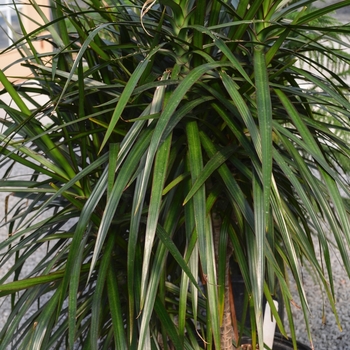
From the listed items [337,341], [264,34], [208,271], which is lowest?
[337,341]

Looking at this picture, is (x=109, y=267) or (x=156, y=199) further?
(x=109, y=267)

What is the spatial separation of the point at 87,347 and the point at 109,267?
0.56ft

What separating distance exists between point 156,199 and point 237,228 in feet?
1.06

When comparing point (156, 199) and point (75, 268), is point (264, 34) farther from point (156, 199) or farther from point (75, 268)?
point (75, 268)

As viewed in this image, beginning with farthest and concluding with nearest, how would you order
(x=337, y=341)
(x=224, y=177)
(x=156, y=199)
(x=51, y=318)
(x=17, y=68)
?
(x=17, y=68) < (x=337, y=341) < (x=51, y=318) < (x=224, y=177) < (x=156, y=199)

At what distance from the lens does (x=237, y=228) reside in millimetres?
1239

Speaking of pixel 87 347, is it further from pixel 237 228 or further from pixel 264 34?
pixel 264 34

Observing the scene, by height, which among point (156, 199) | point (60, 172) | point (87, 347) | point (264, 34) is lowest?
point (87, 347)

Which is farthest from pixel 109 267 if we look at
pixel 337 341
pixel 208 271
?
pixel 337 341

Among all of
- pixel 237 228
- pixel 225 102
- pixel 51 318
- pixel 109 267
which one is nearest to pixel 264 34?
pixel 225 102

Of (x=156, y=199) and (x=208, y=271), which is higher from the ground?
(x=156, y=199)

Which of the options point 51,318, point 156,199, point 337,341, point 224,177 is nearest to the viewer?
point 156,199

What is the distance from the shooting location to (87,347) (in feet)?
3.87

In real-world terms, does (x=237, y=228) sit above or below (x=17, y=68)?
below
